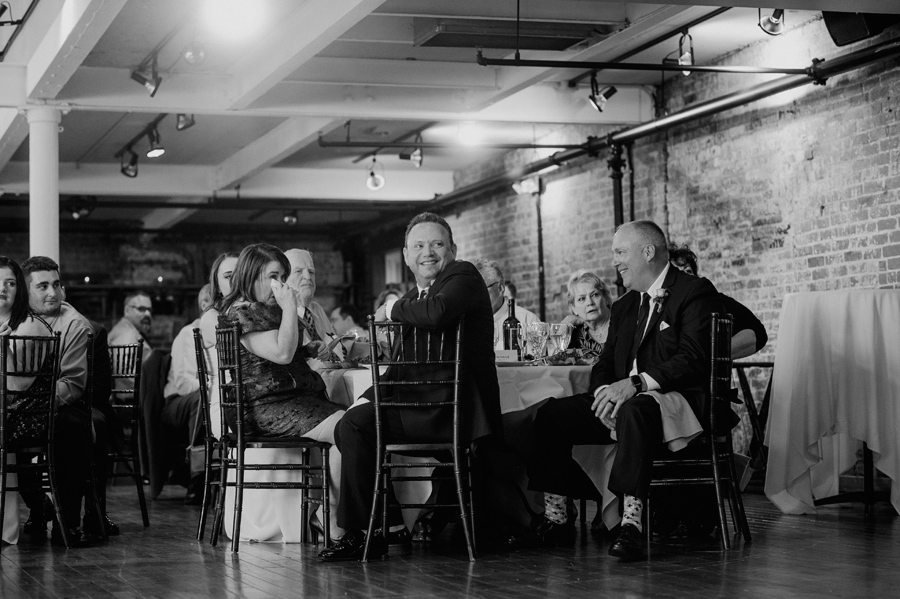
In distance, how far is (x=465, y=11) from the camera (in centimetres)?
796

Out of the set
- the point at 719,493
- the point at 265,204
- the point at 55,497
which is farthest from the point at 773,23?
the point at 265,204

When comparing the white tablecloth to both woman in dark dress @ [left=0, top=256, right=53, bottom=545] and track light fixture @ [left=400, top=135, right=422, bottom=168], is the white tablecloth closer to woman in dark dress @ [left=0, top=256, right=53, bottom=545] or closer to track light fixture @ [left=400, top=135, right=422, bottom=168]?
woman in dark dress @ [left=0, top=256, right=53, bottom=545]

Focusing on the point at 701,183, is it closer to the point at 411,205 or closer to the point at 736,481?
Answer: the point at 736,481

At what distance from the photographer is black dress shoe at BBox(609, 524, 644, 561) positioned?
4.46 metres

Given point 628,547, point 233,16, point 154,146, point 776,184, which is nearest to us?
point 628,547

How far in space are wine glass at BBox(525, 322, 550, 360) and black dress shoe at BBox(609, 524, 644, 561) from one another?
3.92 ft

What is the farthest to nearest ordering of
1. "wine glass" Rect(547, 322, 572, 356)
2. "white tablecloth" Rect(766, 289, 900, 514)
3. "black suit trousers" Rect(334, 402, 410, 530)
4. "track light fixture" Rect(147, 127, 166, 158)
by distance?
"track light fixture" Rect(147, 127, 166, 158) → "white tablecloth" Rect(766, 289, 900, 514) → "wine glass" Rect(547, 322, 572, 356) → "black suit trousers" Rect(334, 402, 410, 530)

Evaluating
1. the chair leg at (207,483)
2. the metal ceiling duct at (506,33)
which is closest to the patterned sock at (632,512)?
the chair leg at (207,483)

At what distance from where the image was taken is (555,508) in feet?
17.2

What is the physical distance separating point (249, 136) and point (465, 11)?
16.9ft

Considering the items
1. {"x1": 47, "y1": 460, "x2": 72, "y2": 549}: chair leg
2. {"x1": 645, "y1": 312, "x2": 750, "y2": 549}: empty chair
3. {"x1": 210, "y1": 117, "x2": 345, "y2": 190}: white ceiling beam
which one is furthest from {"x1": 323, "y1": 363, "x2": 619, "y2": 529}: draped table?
{"x1": 210, "y1": 117, "x2": 345, "y2": 190}: white ceiling beam

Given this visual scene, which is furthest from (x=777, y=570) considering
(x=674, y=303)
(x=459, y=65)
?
(x=459, y=65)

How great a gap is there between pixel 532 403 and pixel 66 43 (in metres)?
4.09

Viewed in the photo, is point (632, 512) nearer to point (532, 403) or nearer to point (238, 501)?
point (532, 403)
